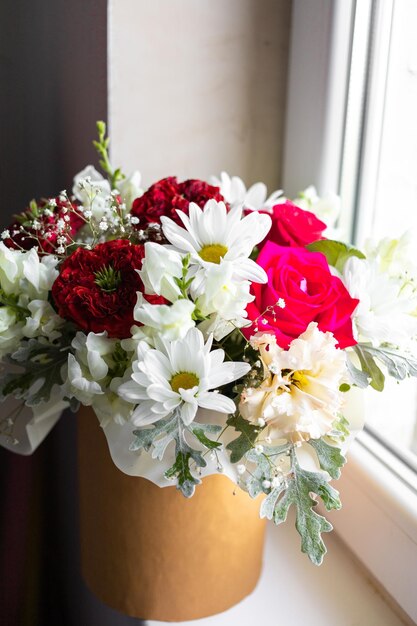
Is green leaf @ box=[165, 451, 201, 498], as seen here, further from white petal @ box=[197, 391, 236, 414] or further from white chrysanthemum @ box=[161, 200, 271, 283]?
white chrysanthemum @ box=[161, 200, 271, 283]

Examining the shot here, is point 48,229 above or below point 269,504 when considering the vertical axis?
above

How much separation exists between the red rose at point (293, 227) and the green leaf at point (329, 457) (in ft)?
0.61

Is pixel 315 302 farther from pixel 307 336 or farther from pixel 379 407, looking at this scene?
pixel 379 407

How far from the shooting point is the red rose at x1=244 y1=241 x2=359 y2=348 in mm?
518

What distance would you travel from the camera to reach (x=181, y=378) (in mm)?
499

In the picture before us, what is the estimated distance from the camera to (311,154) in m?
0.93

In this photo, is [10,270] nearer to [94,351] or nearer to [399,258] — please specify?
[94,351]

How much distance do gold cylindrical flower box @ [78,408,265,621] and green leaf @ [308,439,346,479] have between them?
0.41 ft

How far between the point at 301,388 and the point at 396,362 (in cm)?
10

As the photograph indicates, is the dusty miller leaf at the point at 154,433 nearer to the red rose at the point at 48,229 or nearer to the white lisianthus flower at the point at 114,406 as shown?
the white lisianthus flower at the point at 114,406

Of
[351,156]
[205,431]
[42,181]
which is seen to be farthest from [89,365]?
[42,181]

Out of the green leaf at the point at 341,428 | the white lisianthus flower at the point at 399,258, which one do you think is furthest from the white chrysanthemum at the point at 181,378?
the white lisianthus flower at the point at 399,258

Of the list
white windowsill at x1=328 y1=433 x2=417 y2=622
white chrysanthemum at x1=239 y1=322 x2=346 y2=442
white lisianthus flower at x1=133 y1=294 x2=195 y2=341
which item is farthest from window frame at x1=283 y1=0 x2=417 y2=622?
white lisianthus flower at x1=133 y1=294 x2=195 y2=341

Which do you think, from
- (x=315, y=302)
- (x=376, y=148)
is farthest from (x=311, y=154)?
(x=315, y=302)
